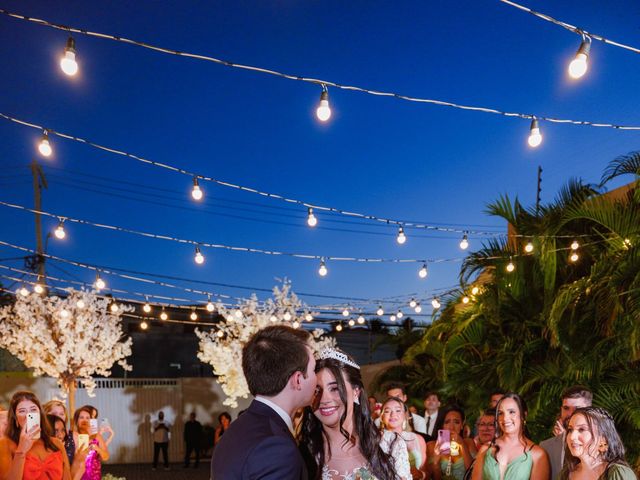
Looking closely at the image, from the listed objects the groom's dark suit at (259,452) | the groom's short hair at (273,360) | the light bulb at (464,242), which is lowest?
the groom's dark suit at (259,452)

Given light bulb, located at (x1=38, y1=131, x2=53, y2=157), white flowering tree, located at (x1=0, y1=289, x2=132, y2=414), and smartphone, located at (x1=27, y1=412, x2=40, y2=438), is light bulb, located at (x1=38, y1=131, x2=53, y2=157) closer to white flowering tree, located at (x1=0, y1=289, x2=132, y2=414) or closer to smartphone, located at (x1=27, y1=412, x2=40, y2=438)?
smartphone, located at (x1=27, y1=412, x2=40, y2=438)

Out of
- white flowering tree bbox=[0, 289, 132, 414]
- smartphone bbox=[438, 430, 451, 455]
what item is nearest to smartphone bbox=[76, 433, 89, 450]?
smartphone bbox=[438, 430, 451, 455]

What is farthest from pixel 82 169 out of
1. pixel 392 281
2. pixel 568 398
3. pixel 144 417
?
pixel 568 398

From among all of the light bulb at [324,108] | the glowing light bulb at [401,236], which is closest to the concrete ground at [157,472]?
the glowing light bulb at [401,236]

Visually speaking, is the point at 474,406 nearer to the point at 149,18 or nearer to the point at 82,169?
the point at 149,18

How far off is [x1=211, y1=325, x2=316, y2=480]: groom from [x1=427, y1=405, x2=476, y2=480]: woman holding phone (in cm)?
316

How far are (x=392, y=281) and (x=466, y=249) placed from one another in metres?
12.9

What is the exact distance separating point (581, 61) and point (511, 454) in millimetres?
2907

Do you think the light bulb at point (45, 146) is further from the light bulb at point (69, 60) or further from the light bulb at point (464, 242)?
the light bulb at point (464, 242)

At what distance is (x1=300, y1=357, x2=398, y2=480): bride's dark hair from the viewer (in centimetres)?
340

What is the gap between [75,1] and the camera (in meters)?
6.84

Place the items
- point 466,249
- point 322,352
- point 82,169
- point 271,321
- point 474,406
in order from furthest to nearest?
point 82,169, point 271,321, point 466,249, point 474,406, point 322,352

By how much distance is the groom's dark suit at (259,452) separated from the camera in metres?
2.25

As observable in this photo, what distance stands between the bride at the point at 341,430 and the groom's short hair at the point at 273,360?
0.88 metres
